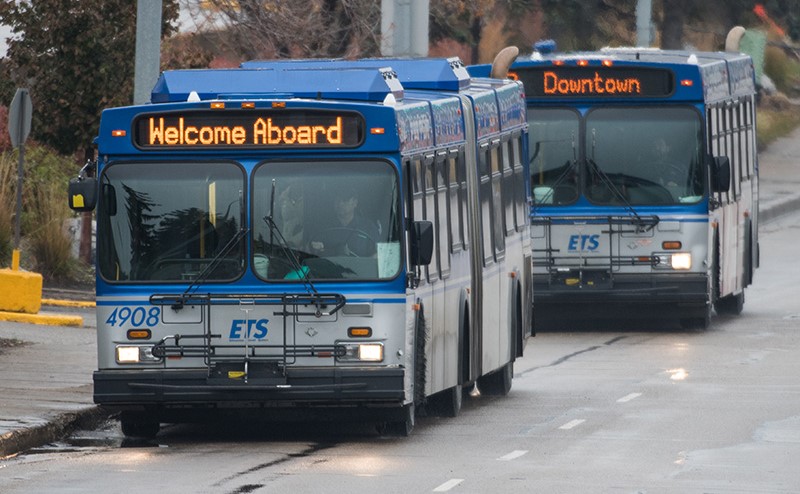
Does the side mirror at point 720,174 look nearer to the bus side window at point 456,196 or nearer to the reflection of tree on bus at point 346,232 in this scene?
the bus side window at point 456,196

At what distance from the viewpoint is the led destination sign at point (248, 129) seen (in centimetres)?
1359

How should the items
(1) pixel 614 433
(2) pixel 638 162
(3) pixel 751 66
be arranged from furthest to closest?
(3) pixel 751 66, (2) pixel 638 162, (1) pixel 614 433

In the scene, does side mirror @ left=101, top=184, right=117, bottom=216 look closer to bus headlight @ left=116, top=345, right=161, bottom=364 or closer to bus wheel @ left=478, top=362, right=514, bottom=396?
bus headlight @ left=116, top=345, right=161, bottom=364

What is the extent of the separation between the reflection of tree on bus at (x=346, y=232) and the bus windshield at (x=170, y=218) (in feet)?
1.78

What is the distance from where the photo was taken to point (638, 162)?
891 inches

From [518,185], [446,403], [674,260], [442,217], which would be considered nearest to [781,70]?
[674,260]

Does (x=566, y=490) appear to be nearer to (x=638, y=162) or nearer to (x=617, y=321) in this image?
(x=638, y=162)

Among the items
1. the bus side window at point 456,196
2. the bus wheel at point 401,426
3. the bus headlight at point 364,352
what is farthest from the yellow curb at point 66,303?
the bus headlight at point 364,352

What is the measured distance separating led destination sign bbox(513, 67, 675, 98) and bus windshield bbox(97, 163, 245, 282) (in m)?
9.57

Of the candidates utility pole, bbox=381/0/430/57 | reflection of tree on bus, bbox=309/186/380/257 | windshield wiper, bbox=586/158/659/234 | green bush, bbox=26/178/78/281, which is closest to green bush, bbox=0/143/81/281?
green bush, bbox=26/178/78/281

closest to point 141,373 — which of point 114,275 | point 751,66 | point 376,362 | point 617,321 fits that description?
point 114,275

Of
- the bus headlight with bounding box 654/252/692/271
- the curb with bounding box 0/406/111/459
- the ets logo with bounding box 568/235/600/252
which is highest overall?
the ets logo with bounding box 568/235/600/252

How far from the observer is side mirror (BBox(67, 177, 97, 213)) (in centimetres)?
1355

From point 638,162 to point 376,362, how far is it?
9692 mm
